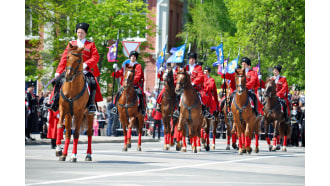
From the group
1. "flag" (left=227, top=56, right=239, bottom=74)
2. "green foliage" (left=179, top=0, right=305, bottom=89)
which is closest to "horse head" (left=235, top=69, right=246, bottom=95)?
"flag" (left=227, top=56, right=239, bottom=74)

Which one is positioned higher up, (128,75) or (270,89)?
(128,75)

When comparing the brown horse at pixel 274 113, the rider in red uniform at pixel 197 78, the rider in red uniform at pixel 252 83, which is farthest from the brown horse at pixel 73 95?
the brown horse at pixel 274 113

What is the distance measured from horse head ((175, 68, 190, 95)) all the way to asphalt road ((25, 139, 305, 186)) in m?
1.81

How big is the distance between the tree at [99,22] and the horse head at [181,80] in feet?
39.5

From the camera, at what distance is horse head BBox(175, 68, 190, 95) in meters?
20.6

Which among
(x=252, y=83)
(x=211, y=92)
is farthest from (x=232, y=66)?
(x=252, y=83)

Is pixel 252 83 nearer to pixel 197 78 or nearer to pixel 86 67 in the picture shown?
pixel 197 78

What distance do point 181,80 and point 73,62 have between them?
5.31 meters

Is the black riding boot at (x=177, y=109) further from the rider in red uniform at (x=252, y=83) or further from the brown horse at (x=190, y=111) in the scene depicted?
the rider in red uniform at (x=252, y=83)

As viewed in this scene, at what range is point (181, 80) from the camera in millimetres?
20688

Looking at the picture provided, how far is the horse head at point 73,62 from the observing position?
15.9 m

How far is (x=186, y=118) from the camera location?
2134 centimetres
